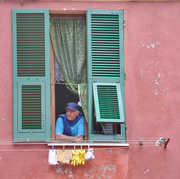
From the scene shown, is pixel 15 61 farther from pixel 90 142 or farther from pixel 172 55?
pixel 172 55

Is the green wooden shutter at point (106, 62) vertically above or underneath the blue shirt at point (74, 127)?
above

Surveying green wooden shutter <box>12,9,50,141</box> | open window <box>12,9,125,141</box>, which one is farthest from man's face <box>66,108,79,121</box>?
green wooden shutter <box>12,9,50,141</box>

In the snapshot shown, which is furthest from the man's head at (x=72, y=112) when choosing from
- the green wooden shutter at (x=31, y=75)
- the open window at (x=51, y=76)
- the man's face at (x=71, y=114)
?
the green wooden shutter at (x=31, y=75)

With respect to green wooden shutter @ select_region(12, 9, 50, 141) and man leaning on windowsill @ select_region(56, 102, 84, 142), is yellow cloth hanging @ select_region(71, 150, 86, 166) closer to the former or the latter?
man leaning on windowsill @ select_region(56, 102, 84, 142)

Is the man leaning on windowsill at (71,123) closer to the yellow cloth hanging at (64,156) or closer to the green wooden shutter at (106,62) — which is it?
the green wooden shutter at (106,62)

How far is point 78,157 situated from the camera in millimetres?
Result: 10219

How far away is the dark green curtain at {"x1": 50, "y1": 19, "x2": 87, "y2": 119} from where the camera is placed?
1080 cm

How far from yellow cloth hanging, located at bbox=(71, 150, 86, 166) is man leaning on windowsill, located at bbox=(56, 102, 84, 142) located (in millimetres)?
405

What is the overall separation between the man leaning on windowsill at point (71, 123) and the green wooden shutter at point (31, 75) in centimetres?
25

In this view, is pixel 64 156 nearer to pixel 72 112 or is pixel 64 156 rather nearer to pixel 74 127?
pixel 74 127

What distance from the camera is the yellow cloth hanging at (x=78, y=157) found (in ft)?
33.5

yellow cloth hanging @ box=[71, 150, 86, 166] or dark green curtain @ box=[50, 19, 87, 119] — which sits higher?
dark green curtain @ box=[50, 19, 87, 119]

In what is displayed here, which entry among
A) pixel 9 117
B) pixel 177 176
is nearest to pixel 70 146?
pixel 9 117

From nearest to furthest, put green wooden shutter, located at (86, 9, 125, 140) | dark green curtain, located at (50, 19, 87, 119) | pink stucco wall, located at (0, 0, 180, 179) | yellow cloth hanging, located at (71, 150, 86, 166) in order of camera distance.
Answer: yellow cloth hanging, located at (71, 150, 86, 166)
pink stucco wall, located at (0, 0, 180, 179)
green wooden shutter, located at (86, 9, 125, 140)
dark green curtain, located at (50, 19, 87, 119)
